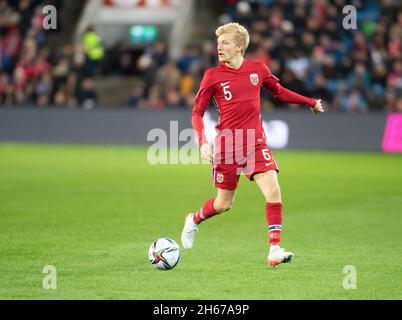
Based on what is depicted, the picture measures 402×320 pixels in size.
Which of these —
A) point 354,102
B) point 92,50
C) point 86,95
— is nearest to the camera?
point 354,102

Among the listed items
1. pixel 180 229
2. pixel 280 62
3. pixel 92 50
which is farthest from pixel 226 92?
pixel 92 50

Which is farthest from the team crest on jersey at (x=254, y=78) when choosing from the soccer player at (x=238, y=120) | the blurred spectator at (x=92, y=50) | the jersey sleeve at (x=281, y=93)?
the blurred spectator at (x=92, y=50)

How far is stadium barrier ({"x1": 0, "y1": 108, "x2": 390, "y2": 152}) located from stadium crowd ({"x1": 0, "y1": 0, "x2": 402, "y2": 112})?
22.4 inches

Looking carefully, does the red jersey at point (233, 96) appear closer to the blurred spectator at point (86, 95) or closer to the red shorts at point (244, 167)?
the red shorts at point (244, 167)

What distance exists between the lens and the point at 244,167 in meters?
9.41

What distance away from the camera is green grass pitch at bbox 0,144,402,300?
27.0 ft

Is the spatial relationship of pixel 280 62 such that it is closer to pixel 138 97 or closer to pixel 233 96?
pixel 138 97

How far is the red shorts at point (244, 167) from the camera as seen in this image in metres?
9.32

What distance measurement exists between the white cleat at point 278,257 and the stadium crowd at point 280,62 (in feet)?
51.0

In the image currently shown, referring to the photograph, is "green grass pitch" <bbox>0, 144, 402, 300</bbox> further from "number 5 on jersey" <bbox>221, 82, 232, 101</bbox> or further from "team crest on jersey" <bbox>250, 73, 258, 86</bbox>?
"team crest on jersey" <bbox>250, 73, 258, 86</bbox>

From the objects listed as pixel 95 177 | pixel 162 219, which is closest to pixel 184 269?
pixel 162 219

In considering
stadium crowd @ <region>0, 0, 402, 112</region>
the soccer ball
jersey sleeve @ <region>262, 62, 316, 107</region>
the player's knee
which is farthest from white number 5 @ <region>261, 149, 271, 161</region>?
stadium crowd @ <region>0, 0, 402, 112</region>

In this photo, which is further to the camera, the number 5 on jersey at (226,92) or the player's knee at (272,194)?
the number 5 on jersey at (226,92)

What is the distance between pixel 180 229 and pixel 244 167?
2600 millimetres
